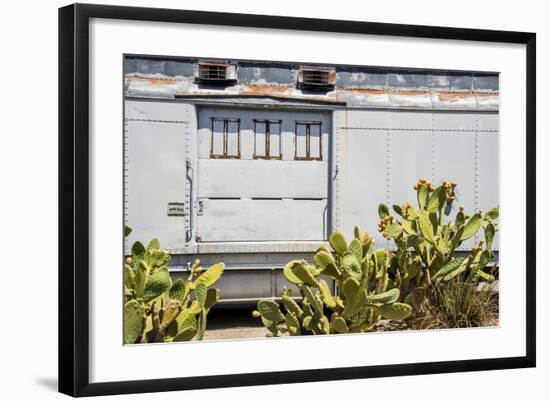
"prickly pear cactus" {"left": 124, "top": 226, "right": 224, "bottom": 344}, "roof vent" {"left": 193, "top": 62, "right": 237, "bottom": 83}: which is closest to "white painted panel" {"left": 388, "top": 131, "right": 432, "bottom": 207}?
"roof vent" {"left": 193, "top": 62, "right": 237, "bottom": 83}

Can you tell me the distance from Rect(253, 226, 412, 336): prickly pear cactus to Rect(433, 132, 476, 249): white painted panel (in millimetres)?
640

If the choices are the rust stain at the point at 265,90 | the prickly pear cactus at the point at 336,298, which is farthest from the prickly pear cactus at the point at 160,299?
the rust stain at the point at 265,90

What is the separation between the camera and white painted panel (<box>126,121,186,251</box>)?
16.9ft

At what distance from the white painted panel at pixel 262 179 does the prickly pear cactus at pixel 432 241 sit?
1.46 ft

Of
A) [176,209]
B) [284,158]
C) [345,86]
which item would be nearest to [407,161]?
[345,86]

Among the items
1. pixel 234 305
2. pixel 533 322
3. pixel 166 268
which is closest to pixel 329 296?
pixel 234 305

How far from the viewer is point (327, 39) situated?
214 inches

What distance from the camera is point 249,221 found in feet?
17.9

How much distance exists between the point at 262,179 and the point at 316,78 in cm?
66

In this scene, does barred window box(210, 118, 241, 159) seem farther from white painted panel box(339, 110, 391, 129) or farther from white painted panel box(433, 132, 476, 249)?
white painted panel box(433, 132, 476, 249)

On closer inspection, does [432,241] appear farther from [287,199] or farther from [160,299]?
[160,299]

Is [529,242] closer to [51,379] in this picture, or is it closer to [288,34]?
[288,34]

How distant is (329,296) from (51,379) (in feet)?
5.34

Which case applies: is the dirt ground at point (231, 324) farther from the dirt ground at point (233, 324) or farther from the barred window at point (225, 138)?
the barred window at point (225, 138)
